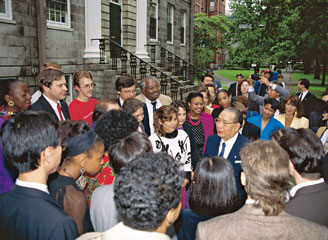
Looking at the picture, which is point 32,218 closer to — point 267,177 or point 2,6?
point 267,177

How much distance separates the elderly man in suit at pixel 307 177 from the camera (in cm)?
243

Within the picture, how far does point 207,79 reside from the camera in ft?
29.6

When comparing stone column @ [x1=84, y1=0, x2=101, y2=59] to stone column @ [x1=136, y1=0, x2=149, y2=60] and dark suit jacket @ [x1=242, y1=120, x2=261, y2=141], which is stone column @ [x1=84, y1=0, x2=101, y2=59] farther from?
dark suit jacket @ [x1=242, y1=120, x2=261, y2=141]

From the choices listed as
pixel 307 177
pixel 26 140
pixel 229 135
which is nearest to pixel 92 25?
pixel 229 135

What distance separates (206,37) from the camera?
3212cm

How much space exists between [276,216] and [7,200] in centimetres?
190

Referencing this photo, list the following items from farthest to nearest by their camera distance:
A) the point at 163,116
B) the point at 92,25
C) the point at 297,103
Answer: the point at 92,25
the point at 297,103
the point at 163,116

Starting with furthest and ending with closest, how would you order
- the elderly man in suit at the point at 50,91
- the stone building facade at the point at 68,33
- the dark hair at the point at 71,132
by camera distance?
the stone building facade at the point at 68,33 < the elderly man in suit at the point at 50,91 < the dark hair at the point at 71,132

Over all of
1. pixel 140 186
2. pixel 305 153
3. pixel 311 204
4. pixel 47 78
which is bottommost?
pixel 311 204

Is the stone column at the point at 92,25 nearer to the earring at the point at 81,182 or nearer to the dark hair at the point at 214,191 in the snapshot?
the earring at the point at 81,182

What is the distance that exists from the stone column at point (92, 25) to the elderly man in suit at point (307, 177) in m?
10.0

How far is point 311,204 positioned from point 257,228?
882 mm

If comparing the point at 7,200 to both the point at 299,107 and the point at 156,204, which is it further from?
the point at 299,107

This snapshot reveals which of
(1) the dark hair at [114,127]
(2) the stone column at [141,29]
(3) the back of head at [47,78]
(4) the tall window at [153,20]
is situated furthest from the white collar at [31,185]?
(4) the tall window at [153,20]
